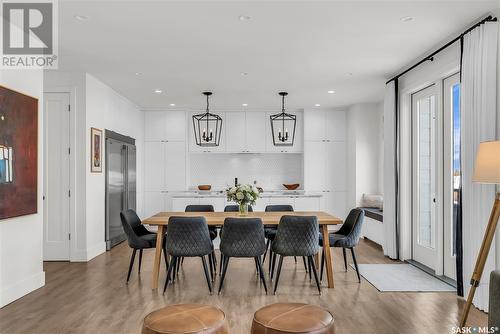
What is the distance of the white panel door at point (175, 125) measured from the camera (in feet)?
28.1

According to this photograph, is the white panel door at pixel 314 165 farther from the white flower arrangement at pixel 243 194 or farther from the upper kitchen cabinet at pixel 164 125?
the white flower arrangement at pixel 243 194

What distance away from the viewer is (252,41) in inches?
167

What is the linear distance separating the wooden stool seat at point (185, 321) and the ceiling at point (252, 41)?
8.17ft

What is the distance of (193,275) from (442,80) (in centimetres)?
389

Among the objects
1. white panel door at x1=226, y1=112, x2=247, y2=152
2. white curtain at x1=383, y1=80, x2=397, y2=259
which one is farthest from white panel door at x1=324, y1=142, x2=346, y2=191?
white curtain at x1=383, y1=80, x2=397, y2=259

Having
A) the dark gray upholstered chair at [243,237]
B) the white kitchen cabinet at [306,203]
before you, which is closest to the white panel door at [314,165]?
the white kitchen cabinet at [306,203]

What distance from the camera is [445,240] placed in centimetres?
464

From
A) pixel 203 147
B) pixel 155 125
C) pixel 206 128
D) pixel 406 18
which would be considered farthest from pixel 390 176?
pixel 155 125

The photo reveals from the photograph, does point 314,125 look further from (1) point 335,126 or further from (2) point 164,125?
(2) point 164,125

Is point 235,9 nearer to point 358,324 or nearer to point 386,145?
point 358,324

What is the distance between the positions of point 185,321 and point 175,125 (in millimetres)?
6795

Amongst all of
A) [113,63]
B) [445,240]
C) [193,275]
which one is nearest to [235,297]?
[193,275]

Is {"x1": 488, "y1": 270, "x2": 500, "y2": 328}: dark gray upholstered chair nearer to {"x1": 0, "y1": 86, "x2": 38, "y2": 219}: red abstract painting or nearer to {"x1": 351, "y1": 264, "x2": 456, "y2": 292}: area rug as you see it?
{"x1": 351, "y1": 264, "x2": 456, "y2": 292}: area rug

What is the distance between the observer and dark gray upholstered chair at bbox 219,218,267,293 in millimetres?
4035
